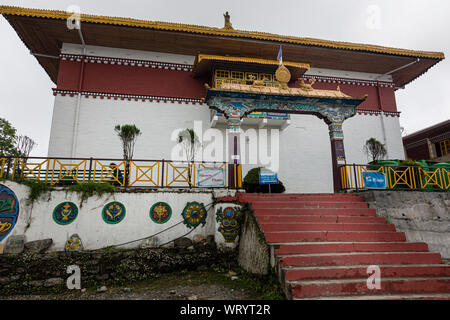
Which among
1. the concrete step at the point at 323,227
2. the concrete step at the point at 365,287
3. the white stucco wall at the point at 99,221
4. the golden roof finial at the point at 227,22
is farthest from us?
the golden roof finial at the point at 227,22

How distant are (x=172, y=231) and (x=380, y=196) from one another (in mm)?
5571

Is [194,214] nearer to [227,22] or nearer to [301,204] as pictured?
[301,204]

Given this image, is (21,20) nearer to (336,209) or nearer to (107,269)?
(107,269)

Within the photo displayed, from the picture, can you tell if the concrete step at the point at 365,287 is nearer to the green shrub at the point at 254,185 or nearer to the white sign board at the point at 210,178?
the white sign board at the point at 210,178

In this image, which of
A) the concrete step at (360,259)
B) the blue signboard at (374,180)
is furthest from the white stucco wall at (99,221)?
the blue signboard at (374,180)

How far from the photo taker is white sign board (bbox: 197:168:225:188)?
25.4 ft

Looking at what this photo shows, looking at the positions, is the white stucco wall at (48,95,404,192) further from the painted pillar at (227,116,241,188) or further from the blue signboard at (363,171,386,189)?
the blue signboard at (363,171,386,189)

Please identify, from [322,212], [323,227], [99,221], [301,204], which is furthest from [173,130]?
[323,227]

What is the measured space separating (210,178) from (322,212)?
10.3ft

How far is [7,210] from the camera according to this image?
21.0 ft

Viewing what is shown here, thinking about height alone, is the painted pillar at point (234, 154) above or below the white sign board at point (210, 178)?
above

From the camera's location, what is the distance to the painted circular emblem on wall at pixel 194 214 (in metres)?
7.16

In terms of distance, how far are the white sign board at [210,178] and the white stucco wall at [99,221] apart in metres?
0.60

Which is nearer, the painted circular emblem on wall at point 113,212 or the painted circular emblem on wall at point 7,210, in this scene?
the painted circular emblem on wall at point 7,210
